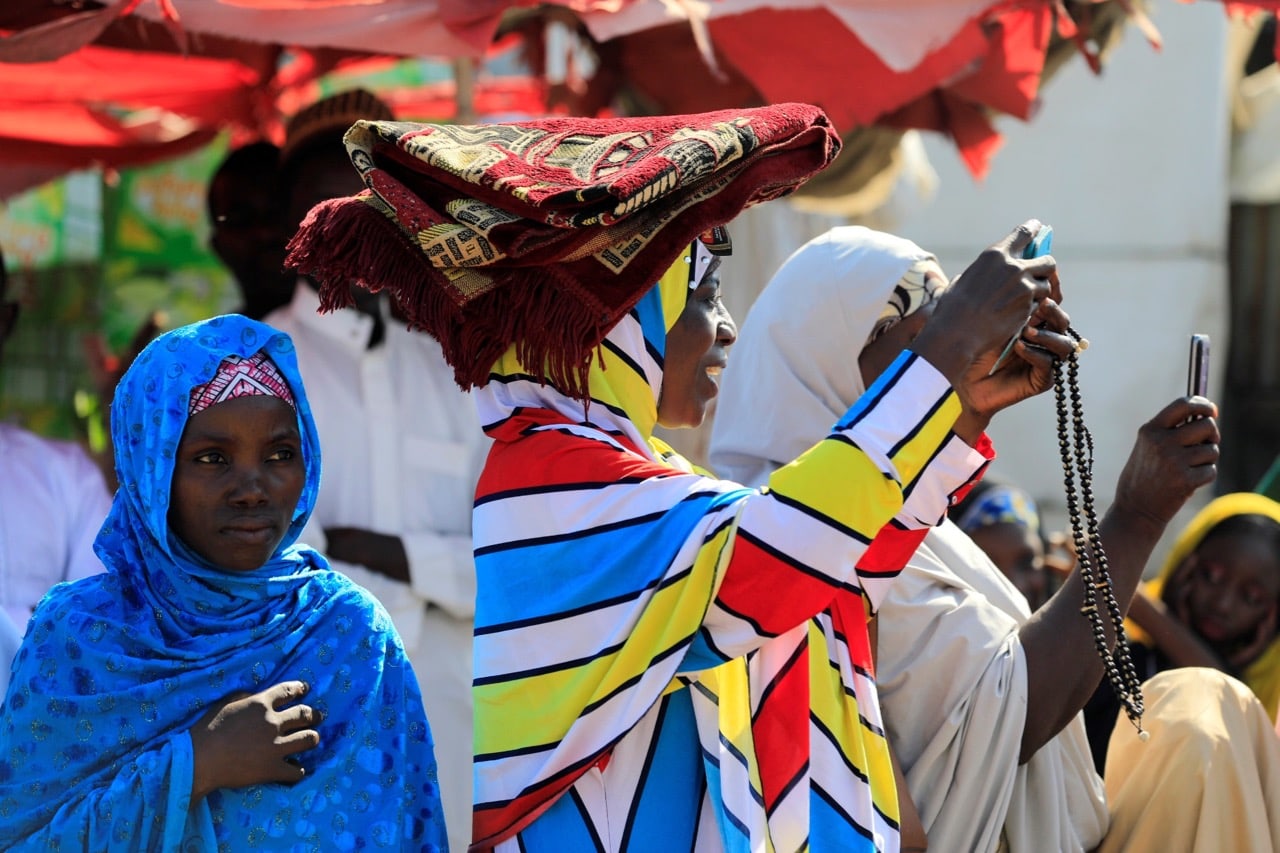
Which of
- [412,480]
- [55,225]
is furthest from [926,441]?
[55,225]

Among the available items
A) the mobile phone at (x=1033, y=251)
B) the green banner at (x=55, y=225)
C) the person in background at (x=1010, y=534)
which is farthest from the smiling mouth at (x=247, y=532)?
the green banner at (x=55, y=225)

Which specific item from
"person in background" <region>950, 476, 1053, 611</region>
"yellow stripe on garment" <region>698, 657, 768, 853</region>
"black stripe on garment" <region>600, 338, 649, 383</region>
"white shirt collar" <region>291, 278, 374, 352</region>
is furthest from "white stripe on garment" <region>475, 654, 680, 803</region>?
"person in background" <region>950, 476, 1053, 611</region>

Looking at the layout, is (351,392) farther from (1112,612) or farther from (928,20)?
(1112,612)

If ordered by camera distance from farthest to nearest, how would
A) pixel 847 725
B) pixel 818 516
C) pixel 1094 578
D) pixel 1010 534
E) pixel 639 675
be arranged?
pixel 1010 534 < pixel 1094 578 < pixel 847 725 < pixel 639 675 < pixel 818 516

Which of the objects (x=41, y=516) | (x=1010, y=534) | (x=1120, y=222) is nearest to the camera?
(x=41, y=516)

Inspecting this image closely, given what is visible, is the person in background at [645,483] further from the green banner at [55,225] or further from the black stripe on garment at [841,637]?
the green banner at [55,225]

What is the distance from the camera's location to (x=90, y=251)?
7.06 m

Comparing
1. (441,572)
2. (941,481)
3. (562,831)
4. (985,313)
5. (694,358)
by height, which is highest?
(985,313)

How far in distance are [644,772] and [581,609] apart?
0.94ft

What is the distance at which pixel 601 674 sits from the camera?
7.34 ft

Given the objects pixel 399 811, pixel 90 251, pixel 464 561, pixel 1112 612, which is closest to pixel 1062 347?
pixel 1112 612

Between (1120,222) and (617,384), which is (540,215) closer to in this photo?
(617,384)

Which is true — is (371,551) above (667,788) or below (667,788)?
below

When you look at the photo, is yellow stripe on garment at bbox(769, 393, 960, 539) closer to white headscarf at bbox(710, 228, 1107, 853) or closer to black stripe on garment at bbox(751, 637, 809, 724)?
black stripe on garment at bbox(751, 637, 809, 724)
